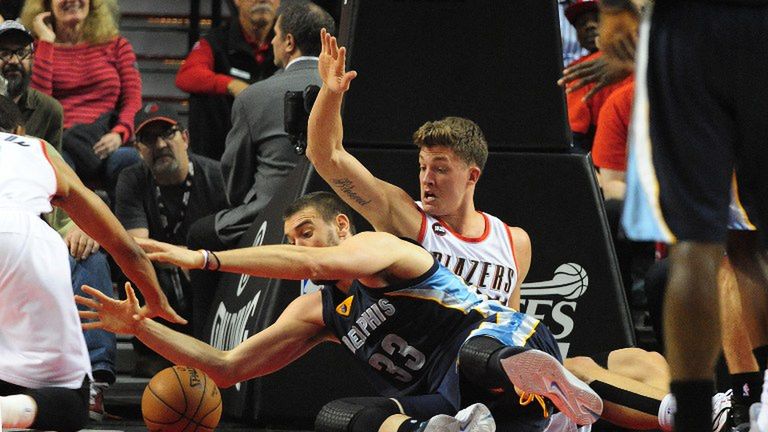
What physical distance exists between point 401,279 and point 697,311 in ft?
7.31

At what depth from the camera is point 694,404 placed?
290 centimetres

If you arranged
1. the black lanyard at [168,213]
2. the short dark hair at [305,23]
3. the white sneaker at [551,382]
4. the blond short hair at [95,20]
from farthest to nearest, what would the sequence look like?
the blond short hair at [95,20]
the black lanyard at [168,213]
the short dark hair at [305,23]
the white sneaker at [551,382]

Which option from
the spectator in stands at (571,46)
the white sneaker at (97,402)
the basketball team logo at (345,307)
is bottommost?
the white sneaker at (97,402)

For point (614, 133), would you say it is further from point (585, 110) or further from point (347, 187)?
point (347, 187)

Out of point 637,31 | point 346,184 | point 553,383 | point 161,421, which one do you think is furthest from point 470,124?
point 637,31

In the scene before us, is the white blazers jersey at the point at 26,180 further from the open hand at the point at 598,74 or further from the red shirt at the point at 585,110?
the red shirt at the point at 585,110

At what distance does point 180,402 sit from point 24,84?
2.88 meters

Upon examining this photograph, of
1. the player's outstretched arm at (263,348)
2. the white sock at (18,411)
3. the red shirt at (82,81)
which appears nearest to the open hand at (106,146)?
the red shirt at (82,81)

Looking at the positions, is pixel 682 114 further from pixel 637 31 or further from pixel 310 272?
pixel 310 272

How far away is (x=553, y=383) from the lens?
465 cm

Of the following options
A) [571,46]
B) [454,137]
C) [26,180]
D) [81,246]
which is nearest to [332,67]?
[454,137]

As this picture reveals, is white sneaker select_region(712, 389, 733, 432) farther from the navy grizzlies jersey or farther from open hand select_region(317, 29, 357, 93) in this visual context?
open hand select_region(317, 29, 357, 93)

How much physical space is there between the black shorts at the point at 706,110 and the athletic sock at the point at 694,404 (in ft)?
1.05

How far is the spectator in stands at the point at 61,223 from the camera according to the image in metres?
6.14
